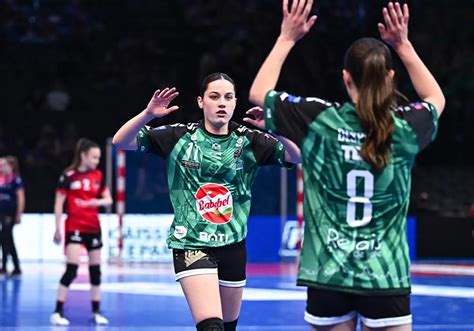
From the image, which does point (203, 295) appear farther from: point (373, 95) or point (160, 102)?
point (373, 95)

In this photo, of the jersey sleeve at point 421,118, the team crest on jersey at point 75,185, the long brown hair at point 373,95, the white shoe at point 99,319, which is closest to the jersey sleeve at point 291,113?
the long brown hair at point 373,95

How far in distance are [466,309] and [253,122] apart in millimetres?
7979

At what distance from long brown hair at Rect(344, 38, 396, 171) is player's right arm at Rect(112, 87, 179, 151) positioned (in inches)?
72.5

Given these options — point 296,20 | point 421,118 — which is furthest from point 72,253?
point 421,118

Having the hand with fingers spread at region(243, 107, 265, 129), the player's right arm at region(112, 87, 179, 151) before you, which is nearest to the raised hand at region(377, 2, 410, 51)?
the hand with fingers spread at region(243, 107, 265, 129)

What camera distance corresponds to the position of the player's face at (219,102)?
6766 millimetres

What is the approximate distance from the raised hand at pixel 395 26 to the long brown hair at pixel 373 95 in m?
0.27

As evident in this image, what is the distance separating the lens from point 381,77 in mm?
4312

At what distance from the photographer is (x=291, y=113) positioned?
4.45m

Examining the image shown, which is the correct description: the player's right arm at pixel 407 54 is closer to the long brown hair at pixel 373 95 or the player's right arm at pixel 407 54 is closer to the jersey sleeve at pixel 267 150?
the long brown hair at pixel 373 95

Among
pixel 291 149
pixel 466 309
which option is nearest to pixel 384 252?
pixel 291 149

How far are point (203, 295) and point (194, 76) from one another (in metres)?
18.0

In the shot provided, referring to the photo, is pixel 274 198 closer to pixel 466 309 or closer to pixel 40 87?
pixel 40 87

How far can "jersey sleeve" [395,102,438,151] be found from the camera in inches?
176
